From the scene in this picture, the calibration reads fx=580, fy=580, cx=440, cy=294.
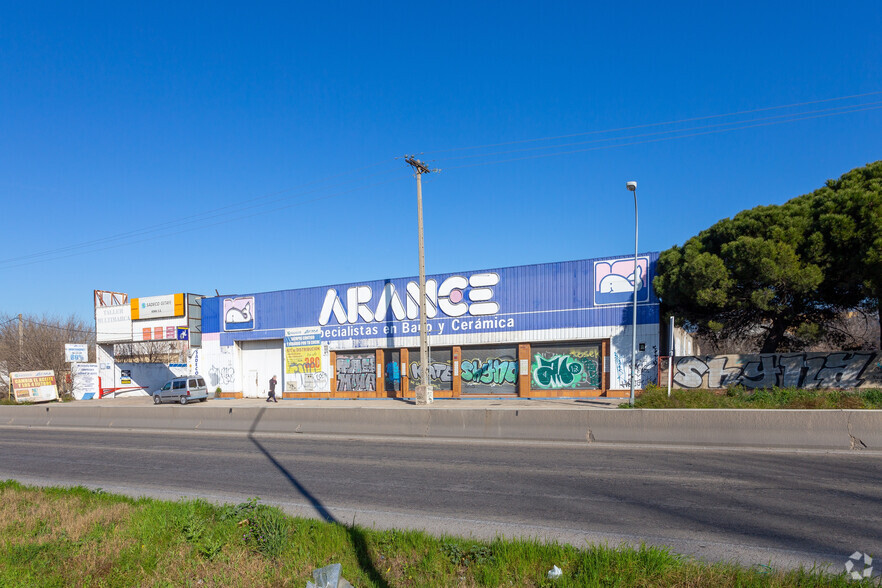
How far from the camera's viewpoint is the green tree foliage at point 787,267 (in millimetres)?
19312

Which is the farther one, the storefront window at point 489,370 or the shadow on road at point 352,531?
the storefront window at point 489,370

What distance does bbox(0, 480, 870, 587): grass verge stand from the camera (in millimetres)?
4898

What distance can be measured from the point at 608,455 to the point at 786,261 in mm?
12502

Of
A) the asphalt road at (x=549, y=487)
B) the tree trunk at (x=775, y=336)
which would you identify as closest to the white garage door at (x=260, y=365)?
the asphalt road at (x=549, y=487)

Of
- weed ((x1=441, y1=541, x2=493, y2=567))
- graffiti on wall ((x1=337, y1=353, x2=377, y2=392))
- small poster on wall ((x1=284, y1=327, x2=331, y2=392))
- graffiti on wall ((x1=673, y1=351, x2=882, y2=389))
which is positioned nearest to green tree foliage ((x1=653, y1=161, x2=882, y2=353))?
graffiti on wall ((x1=673, y1=351, x2=882, y2=389))

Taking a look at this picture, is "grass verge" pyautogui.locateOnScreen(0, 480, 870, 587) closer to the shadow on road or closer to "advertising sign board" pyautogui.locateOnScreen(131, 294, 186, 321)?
the shadow on road

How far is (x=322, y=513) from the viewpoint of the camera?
7.98m

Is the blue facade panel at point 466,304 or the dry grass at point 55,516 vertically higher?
the blue facade panel at point 466,304

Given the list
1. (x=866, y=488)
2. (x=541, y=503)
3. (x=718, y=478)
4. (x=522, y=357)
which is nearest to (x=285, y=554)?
(x=541, y=503)

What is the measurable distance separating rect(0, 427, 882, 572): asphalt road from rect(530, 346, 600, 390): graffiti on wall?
13.3 m

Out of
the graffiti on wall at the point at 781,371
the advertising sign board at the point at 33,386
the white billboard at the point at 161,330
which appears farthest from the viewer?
the white billboard at the point at 161,330

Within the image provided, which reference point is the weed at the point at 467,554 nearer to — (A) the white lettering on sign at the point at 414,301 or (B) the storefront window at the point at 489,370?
(B) the storefront window at the point at 489,370

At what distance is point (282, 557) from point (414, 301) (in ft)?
84.0

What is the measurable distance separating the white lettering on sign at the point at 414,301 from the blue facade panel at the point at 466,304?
5 cm
